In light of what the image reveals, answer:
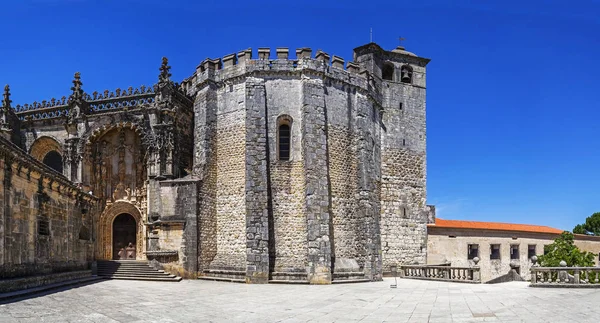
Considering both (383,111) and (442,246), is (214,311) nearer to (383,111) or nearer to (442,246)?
(383,111)

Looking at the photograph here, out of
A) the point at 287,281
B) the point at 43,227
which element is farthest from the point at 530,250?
the point at 43,227

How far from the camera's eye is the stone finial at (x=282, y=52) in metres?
23.8

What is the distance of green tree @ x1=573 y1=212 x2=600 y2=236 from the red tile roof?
2376 centimetres

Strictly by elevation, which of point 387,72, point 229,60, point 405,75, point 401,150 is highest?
point 387,72

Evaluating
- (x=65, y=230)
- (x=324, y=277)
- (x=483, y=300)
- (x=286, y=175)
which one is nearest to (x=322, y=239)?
(x=324, y=277)

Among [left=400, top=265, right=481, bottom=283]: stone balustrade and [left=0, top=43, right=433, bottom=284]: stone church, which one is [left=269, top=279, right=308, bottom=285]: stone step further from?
[left=400, top=265, right=481, bottom=283]: stone balustrade

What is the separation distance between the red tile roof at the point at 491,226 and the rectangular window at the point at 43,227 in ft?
69.1

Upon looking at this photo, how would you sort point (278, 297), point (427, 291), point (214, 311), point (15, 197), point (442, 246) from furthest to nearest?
1. point (442, 246)
2. point (427, 291)
3. point (278, 297)
4. point (15, 197)
5. point (214, 311)

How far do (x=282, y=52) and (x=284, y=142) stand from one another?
14.0 feet

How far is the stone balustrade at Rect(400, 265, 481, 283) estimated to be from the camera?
22.0 metres

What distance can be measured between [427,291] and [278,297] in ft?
18.7

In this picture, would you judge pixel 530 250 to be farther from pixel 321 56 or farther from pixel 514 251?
pixel 321 56

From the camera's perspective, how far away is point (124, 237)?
1027 inches

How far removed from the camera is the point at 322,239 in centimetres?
2205
